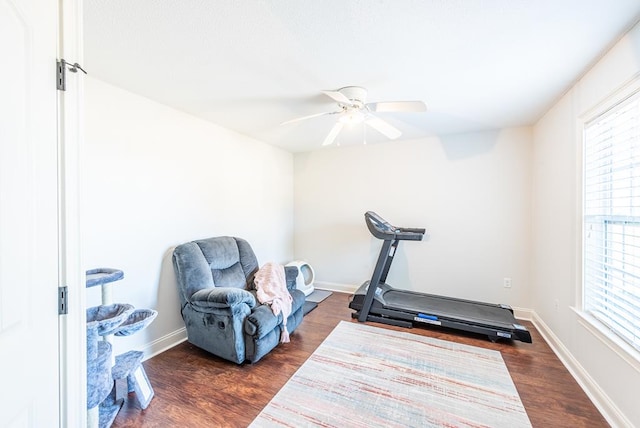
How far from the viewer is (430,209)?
13.1 ft

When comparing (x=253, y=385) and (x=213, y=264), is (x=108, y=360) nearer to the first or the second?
(x=253, y=385)

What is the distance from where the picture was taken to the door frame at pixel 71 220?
90cm

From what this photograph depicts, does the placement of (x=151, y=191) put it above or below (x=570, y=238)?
above

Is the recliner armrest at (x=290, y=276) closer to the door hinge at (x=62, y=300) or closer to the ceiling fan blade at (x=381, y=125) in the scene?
the ceiling fan blade at (x=381, y=125)

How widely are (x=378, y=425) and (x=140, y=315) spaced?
1.68 m

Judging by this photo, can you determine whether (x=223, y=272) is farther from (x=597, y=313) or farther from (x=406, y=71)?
(x=597, y=313)

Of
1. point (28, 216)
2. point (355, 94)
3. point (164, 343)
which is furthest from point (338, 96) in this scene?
point (164, 343)

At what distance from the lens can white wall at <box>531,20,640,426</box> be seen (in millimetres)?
1676

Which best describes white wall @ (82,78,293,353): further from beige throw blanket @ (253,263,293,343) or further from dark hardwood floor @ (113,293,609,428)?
beige throw blanket @ (253,263,293,343)

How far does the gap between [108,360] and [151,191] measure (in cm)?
151

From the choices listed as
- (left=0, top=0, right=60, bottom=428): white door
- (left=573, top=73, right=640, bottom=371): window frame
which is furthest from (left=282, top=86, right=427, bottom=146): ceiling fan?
(left=0, top=0, right=60, bottom=428): white door

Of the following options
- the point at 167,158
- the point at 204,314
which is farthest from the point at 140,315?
the point at 167,158

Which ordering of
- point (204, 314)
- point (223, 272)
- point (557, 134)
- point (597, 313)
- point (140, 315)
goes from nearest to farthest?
point (140, 315)
point (597, 313)
point (204, 314)
point (557, 134)
point (223, 272)

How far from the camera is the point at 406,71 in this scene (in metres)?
2.05
